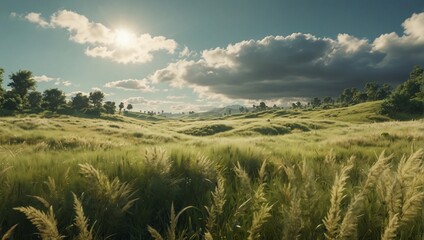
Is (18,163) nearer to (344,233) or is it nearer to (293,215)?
(293,215)

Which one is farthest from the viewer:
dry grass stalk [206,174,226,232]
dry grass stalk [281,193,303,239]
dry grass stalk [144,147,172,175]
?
dry grass stalk [144,147,172,175]

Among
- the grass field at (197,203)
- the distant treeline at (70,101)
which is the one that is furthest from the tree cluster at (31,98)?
the grass field at (197,203)

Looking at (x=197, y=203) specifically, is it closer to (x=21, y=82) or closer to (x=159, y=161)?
(x=159, y=161)

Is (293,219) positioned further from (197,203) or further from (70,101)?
(70,101)

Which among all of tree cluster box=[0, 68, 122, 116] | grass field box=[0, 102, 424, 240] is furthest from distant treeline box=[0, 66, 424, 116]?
grass field box=[0, 102, 424, 240]

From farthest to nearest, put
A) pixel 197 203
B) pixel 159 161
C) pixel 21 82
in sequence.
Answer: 1. pixel 21 82
2. pixel 159 161
3. pixel 197 203

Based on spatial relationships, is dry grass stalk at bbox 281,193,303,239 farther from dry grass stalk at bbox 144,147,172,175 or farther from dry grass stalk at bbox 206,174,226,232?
dry grass stalk at bbox 144,147,172,175

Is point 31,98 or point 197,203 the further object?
point 31,98

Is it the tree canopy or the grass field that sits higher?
the tree canopy

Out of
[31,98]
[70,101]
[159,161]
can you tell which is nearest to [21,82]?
[31,98]

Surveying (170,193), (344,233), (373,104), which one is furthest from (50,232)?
(373,104)

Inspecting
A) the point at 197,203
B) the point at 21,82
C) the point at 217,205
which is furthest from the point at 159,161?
the point at 21,82

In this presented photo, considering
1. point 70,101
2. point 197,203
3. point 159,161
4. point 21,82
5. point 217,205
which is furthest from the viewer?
point 70,101

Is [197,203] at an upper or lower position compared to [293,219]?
lower
